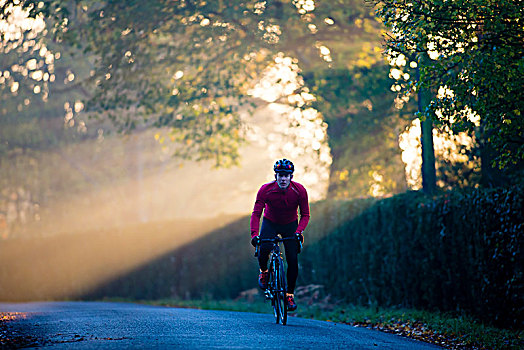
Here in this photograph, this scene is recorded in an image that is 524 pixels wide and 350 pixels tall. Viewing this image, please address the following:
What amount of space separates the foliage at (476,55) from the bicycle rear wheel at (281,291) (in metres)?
3.09

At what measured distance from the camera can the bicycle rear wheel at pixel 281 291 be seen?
10.5 m

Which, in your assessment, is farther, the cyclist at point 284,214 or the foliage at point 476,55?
the cyclist at point 284,214

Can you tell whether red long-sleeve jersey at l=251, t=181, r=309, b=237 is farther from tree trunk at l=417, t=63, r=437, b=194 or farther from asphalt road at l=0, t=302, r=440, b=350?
tree trunk at l=417, t=63, r=437, b=194

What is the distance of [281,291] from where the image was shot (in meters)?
10.5

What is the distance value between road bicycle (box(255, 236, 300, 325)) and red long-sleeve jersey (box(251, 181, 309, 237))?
32cm

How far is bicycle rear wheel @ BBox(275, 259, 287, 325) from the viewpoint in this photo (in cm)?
1049

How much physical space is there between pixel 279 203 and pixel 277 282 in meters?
1.15

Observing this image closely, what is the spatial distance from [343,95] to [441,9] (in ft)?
39.3

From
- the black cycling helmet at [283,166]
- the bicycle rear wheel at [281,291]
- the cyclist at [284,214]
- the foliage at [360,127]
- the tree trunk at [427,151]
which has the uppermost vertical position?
the foliage at [360,127]

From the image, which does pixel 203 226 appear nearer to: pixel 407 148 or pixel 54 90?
pixel 407 148

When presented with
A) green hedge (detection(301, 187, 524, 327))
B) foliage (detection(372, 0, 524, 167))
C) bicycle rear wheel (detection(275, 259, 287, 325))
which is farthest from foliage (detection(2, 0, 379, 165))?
bicycle rear wheel (detection(275, 259, 287, 325))

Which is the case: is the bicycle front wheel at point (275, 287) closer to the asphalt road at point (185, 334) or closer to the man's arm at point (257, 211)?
the asphalt road at point (185, 334)

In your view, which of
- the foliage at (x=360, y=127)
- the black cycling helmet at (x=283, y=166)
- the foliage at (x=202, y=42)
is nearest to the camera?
the black cycling helmet at (x=283, y=166)

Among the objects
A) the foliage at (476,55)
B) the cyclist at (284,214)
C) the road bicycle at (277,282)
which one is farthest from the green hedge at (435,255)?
the road bicycle at (277,282)
